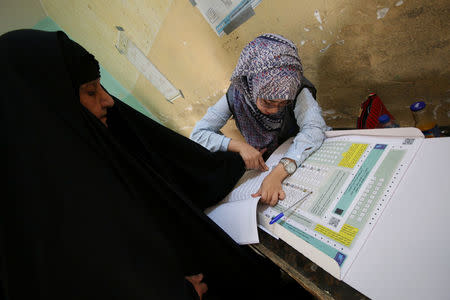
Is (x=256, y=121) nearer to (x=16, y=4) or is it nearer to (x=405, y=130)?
(x=405, y=130)

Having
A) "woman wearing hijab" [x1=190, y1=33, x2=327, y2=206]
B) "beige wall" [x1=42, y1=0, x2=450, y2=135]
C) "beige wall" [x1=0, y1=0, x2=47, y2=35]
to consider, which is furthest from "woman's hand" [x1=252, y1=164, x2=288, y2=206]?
"beige wall" [x1=0, y1=0, x2=47, y2=35]

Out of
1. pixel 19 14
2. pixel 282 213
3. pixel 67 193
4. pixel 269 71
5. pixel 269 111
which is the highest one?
pixel 19 14

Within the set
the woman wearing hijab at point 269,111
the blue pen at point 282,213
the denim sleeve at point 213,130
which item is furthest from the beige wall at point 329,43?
the blue pen at point 282,213

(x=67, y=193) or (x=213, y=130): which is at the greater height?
(x=67, y=193)

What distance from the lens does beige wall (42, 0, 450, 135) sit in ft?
2.68

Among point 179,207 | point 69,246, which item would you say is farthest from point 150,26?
point 69,246

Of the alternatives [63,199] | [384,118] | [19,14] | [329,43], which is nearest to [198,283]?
[63,199]

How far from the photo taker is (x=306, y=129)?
0.91 metres

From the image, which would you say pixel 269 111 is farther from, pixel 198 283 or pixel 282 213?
pixel 198 283

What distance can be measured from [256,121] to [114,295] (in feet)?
3.14

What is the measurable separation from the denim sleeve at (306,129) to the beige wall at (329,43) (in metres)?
Result: 0.28

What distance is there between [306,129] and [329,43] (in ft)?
1.61

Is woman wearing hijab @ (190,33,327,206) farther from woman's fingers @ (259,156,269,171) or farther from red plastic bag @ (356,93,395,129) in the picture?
red plastic bag @ (356,93,395,129)

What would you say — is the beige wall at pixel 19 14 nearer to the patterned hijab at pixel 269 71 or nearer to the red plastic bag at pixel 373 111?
the patterned hijab at pixel 269 71
